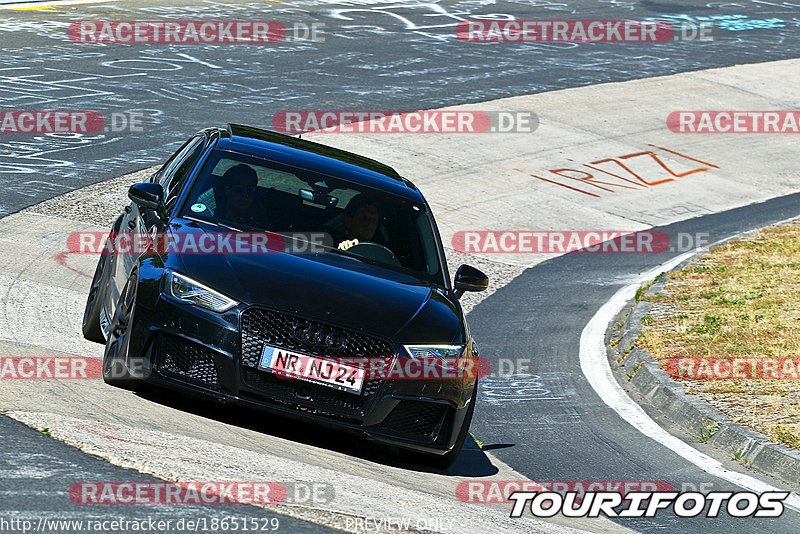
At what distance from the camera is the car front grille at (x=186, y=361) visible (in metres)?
6.04

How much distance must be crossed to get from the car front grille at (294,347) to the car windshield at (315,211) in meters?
1.19

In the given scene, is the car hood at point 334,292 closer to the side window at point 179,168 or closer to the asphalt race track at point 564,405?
the side window at point 179,168

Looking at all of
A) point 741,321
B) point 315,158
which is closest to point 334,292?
point 315,158

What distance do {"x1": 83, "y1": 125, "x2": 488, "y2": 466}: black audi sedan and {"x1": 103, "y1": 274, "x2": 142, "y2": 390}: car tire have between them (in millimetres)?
13

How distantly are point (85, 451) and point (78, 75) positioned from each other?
14775mm

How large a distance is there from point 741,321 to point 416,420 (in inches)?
216

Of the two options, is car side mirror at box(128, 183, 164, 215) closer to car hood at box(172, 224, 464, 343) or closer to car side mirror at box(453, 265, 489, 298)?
→ car hood at box(172, 224, 464, 343)

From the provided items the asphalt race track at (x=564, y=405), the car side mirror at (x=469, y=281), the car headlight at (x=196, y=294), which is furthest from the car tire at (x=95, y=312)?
the asphalt race track at (x=564, y=405)

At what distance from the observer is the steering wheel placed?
7.28 m

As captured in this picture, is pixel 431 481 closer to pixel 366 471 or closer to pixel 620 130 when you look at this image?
pixel 366 471

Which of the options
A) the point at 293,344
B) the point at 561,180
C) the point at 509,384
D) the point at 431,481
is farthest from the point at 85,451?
the point at 561,180

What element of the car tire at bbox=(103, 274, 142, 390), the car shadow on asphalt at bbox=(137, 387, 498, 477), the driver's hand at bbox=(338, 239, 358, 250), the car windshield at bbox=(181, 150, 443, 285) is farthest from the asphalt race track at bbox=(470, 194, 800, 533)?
the car tire at bbox=(103, 274, 142, 390)

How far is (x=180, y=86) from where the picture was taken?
1948cm

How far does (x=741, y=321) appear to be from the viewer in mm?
10812
